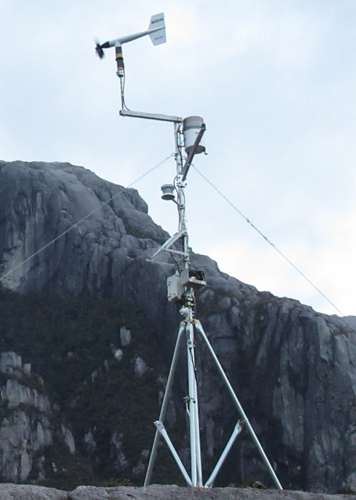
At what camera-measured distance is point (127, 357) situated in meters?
94.2

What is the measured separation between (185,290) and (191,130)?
14.9 feet

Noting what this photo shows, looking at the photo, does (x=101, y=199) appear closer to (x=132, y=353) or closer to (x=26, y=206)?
(x=26, y=206)

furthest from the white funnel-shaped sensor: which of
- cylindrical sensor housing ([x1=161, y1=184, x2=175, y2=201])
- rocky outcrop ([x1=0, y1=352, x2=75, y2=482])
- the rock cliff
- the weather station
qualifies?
rocky outcrop ([x1=0, y1=352, x2=75, y2=482])

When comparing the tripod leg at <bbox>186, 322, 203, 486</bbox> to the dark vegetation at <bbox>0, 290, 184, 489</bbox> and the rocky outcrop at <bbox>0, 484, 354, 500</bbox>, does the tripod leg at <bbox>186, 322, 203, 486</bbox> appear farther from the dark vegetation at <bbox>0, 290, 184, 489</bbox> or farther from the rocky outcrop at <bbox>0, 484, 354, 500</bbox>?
the dark vegetation at <bbox>0, 290, 184, 489</bbox>

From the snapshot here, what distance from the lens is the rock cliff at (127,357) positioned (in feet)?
260

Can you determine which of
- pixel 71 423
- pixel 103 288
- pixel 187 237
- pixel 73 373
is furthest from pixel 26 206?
pixel 187 237

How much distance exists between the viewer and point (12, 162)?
4609 inches

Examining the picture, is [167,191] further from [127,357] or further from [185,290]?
[127,357]

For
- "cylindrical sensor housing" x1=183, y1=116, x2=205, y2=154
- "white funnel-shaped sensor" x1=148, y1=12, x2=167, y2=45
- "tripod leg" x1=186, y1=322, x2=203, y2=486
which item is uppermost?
"white funnel-shaped sensor" x1=148, y1=12, x2=167, y2=45

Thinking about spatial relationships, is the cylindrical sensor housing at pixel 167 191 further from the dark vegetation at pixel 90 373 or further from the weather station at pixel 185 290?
the dark vegetation at pixel 90 373

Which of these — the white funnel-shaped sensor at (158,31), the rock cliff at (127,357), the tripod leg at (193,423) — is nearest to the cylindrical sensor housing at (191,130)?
the white funnel-shaped sensor at (158,31)

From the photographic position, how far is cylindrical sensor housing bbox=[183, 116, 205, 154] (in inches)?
789

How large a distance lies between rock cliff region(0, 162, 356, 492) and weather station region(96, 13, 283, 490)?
1940 inches

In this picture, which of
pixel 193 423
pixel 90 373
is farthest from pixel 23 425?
pixel 193 423
